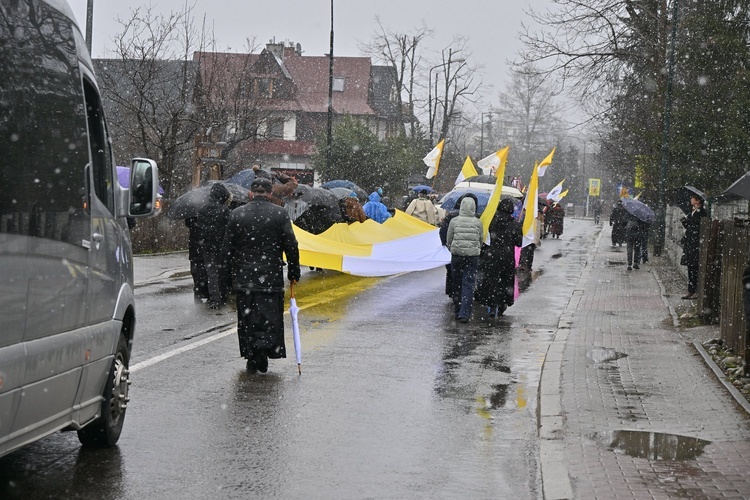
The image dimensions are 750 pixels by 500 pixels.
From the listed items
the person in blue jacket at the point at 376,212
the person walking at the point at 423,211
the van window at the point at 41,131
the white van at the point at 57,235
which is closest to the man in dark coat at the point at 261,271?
the white van at the point at 57,235

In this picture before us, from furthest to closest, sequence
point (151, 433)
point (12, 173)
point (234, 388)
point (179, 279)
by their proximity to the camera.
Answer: point (179, 279) < point (234, 388) < point (151, 433) < point (12, 173)

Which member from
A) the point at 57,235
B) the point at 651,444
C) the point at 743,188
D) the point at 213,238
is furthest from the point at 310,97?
the point at 57,235

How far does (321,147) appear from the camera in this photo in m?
52.7

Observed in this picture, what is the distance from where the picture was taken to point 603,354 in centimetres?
1299

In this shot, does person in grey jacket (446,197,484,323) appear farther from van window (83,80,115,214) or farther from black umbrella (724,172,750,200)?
van window (83,80,115,214)

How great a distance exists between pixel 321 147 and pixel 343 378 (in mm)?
42310

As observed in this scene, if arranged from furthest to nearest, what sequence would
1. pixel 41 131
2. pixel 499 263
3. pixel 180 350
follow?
1. pixel 499 263
2. pixel 180 350
3. pixel 41 131

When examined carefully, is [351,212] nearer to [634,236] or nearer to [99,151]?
[634,236]

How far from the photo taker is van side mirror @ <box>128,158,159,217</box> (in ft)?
24.3

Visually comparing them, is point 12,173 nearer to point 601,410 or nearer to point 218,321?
point 601,410

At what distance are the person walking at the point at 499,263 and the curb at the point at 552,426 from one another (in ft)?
5.26

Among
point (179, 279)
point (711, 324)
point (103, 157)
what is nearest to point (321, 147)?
point (179, 279)

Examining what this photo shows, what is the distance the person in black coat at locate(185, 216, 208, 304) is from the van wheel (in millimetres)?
9486

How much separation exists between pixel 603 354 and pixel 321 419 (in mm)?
5103
